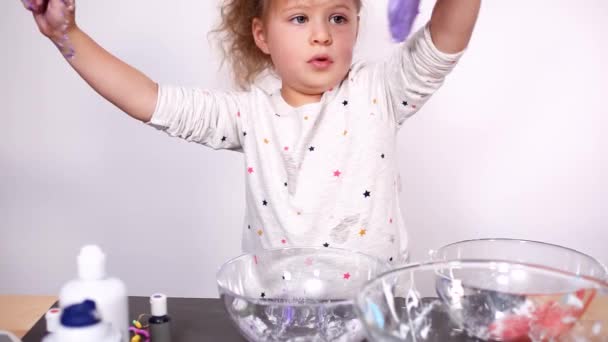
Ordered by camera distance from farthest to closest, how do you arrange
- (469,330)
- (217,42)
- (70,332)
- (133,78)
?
(217,42), (133,78), (469,330), (70,332)

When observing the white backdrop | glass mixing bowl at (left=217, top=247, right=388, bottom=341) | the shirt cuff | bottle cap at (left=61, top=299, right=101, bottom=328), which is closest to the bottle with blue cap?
bottle cap at (left=61, top=299, right=101, bottom=328)

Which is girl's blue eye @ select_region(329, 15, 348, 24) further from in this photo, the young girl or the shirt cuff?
the shirt cuff

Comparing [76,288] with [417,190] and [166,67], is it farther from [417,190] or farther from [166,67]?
[417,190]

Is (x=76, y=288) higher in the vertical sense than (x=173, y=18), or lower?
lower

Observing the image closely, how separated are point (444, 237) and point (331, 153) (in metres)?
0.69

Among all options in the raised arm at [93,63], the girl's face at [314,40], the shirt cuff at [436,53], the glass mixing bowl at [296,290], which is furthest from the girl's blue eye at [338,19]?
the glass mixing bowl at [296,290]

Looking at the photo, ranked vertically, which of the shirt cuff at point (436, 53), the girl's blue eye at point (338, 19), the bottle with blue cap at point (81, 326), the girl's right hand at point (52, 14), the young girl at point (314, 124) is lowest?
the bottle with blue cap at point (81, 326)

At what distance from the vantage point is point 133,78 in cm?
97

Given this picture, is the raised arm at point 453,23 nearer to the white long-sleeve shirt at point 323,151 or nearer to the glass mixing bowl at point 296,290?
the white long-sleeve shirt at point 323,151

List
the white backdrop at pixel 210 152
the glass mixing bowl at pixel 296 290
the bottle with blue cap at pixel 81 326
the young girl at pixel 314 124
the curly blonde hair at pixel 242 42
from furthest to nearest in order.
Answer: the white backdrop at pixel 210 152 → the curly blonde hair at pixel 242 42 → the young girl at pixel 314 124 → the glass mixing bowl at pixel 296 290 → the bottle with blue cap at pixel 81 326

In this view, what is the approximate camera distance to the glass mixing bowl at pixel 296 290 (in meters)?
0.63

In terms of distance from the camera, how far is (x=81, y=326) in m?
0.52

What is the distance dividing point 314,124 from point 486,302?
0.52 metres

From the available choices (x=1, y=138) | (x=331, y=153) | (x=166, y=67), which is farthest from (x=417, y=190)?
(x=1, y=138)
